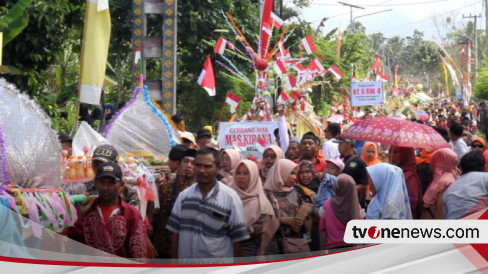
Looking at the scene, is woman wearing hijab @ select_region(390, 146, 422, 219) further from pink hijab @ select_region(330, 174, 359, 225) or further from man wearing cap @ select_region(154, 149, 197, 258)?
man wearing cap @ select_region(154, 149, 197, 258)

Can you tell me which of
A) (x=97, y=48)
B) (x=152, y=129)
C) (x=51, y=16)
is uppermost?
(x=51, y=16)

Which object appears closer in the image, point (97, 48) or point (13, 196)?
point (13, 196)

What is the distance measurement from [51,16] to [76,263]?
627cm

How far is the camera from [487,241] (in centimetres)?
485

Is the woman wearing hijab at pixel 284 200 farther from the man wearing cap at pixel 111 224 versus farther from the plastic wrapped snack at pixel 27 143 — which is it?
the plastic wrapped snack at pixel 27 143

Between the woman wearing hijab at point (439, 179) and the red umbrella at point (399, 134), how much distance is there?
0.98ft

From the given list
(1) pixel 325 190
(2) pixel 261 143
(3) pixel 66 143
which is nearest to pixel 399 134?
(1) pixel 325 190

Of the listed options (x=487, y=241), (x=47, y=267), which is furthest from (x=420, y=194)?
(x=47, y=267)

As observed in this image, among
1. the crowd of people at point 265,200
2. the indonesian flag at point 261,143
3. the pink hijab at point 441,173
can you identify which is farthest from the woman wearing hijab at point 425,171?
the indonesian flag at point 261,143

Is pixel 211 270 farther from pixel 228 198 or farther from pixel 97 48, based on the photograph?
pixel 97 48

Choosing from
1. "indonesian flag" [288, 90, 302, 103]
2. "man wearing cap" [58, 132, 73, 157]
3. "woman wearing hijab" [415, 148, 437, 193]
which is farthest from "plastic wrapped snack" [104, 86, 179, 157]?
"indonesian flag" [288, 90, 302, 103]

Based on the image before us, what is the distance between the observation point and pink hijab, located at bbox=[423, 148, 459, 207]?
671 centimetres

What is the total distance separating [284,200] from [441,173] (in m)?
1.61

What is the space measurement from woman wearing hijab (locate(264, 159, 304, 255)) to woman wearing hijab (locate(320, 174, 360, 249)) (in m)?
0.27
